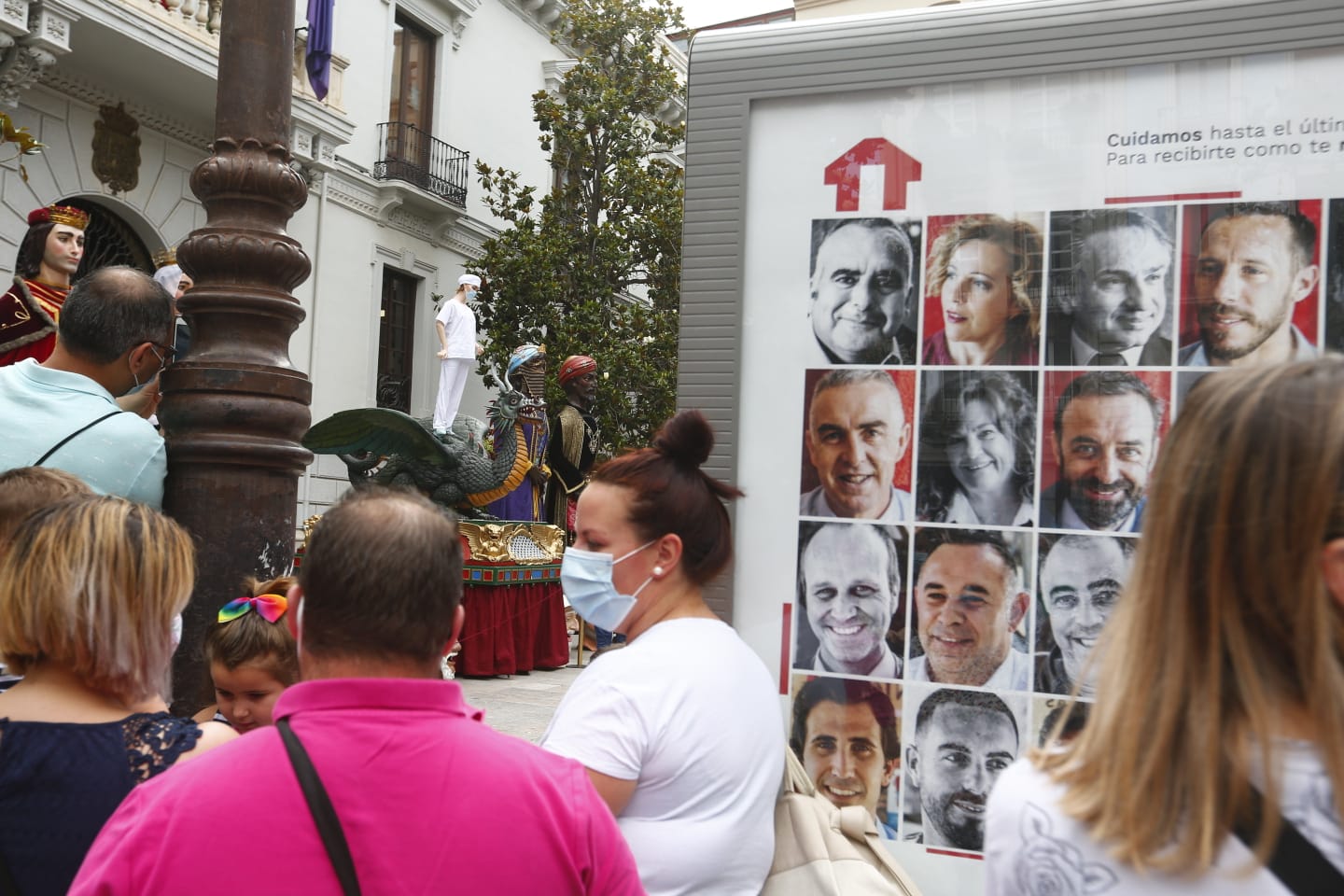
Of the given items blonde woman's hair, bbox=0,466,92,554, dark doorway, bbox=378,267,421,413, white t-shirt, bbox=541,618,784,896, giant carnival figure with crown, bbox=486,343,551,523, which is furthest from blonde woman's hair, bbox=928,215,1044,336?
dark doorway, bbox=378,267,421,413

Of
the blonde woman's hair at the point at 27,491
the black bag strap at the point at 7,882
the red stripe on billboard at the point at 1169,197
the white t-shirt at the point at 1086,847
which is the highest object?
the red stripe on billboard at the point at 1169,197

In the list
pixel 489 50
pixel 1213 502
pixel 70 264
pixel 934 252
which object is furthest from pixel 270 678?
pixel 489 50

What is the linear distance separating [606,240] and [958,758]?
17.1 metres

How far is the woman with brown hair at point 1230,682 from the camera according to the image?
3.53 feet

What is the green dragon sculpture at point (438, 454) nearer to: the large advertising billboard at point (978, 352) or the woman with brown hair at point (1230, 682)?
the large advertising billboard at point (978, 352)

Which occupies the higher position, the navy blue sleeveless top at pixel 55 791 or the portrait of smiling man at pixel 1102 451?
the portrait of smiling man at pixel 1102 451

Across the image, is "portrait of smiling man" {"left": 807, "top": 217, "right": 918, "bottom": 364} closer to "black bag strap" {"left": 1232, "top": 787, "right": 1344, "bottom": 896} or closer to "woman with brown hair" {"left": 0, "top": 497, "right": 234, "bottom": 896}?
"woman with brown hair" {"left": 0, "top": 497, "right": 234, "bottom": 896}

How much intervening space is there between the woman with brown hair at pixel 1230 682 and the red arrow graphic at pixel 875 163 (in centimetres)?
195

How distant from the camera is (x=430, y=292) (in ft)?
71.2

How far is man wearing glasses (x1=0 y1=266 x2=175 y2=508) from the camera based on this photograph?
115 inches

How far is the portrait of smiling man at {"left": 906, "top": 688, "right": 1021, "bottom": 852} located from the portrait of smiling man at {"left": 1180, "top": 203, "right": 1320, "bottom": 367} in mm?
948

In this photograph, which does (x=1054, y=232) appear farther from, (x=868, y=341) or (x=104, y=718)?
(x=104, y=718)

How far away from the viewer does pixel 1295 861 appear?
3.45 ft

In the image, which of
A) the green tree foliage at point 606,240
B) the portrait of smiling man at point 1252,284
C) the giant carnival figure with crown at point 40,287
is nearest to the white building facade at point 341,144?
the green tree foliage at point 606,240
